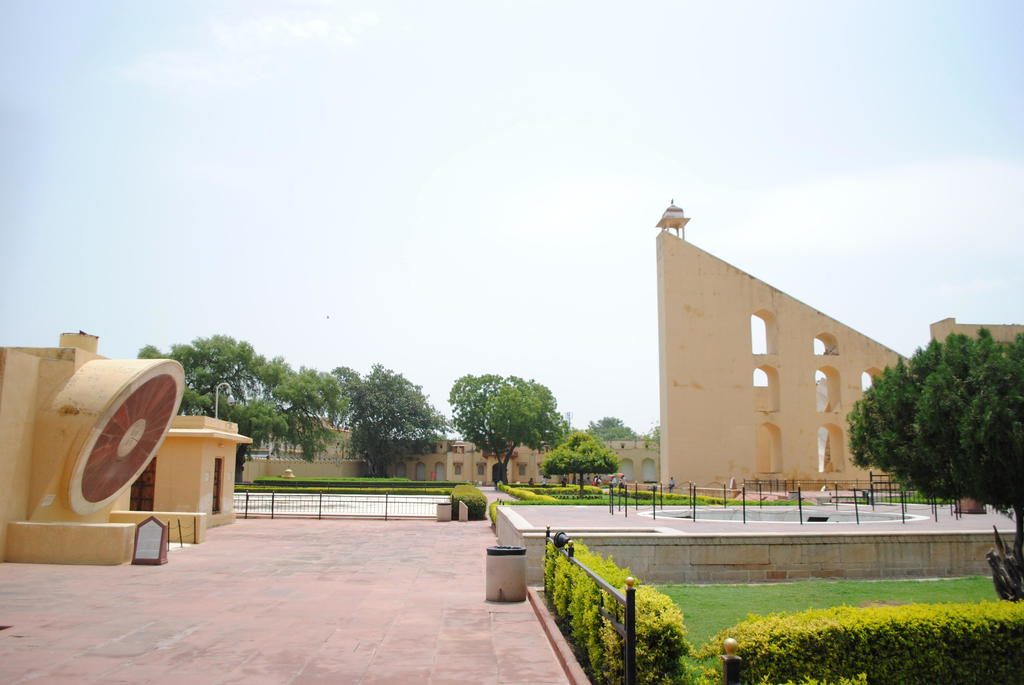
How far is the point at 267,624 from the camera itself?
27.5 ft

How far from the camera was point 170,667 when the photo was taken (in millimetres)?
6598

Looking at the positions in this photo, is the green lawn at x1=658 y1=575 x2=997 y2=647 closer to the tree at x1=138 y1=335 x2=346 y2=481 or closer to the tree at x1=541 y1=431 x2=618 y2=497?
the tree at x1=541 y1=431 x2=618 y2=497

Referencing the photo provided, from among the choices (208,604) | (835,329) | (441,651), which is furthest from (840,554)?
(835,329)

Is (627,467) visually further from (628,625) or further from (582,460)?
(628,625)

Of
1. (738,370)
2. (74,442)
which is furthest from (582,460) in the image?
(74,442)

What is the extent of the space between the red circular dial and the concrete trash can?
26.4 ft

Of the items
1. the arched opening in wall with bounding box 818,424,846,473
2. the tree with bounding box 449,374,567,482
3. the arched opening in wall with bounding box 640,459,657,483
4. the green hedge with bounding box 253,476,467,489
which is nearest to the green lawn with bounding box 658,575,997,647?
the arched opening in wall with bounding box 818,424,846,473

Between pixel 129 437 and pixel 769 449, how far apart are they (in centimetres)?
3989

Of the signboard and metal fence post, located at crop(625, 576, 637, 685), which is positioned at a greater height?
metal fence post, located at crop(625, 576, 637, 685)

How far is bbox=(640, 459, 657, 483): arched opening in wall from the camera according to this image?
6506 centimetres

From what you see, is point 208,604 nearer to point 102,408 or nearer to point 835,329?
point 102,408

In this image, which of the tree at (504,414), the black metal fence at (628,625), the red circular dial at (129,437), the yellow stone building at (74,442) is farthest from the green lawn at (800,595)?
the tree at (504,414)

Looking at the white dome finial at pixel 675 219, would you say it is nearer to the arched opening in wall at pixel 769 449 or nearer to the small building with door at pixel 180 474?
the arched opening in wall at pixel 769 449

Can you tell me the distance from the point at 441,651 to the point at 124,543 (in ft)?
26.6
